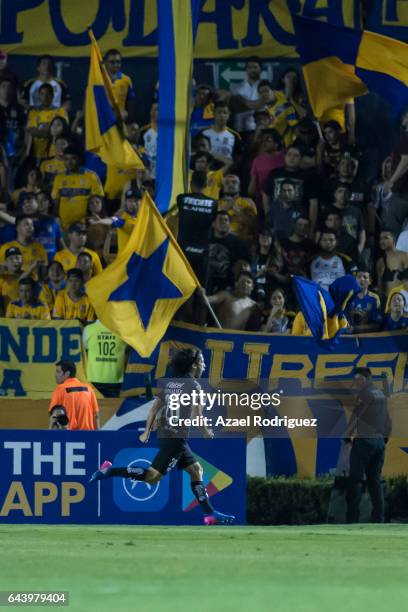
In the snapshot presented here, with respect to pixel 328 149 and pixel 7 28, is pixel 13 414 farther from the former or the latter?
pixel 7 28

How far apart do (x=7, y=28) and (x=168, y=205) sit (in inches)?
195

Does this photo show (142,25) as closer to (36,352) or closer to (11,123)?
(11,123)

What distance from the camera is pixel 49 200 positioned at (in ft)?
56.7

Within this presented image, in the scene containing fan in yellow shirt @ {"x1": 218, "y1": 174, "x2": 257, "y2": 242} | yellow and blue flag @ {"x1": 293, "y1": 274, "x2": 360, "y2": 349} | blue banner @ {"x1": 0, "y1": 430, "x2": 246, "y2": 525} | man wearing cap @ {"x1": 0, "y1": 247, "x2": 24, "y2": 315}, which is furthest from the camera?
fan in yellow shirt @ {"x1": 218, "y1": 174, "x2": 257, "y2": 242}

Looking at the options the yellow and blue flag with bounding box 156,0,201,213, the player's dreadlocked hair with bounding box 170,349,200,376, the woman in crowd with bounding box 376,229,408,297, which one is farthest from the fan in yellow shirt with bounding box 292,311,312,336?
the player's dreadlocked hair with bounding box 170,349,200,376

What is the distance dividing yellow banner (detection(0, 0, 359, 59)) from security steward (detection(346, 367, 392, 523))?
21.0 ft

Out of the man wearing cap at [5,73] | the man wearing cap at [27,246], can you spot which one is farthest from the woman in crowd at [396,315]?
the man wearing cap at [5,73]

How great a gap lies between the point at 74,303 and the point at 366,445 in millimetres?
3962

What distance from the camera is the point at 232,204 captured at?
55.7 feet

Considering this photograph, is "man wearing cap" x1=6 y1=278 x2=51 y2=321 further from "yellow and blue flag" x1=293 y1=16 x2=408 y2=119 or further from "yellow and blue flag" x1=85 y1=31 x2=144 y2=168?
"yellow and blue flag" x1=293 y1=16 x2=408 y2=119

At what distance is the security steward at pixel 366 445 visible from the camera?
1386 cm

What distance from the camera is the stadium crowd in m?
16.0

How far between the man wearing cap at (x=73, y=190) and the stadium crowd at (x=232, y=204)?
0.06 feet

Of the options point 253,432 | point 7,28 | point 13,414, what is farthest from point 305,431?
point 7,28
